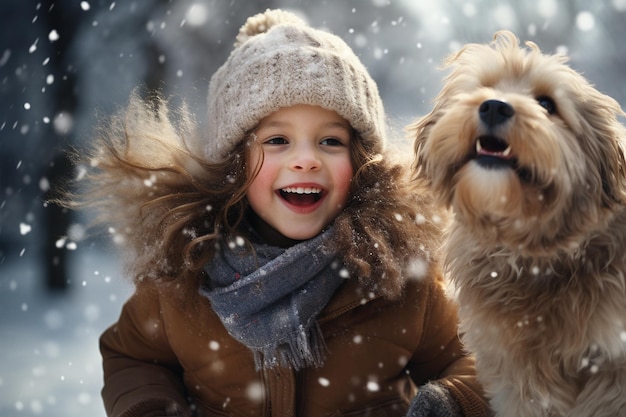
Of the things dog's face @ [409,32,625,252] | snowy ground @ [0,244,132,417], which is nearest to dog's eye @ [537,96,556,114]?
dog's face @ [409,32,625,252]

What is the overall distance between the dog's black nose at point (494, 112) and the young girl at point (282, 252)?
870 mm

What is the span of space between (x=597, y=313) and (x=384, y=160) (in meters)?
1.10

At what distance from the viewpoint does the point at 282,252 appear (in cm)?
273

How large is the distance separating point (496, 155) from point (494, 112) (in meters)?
0.13

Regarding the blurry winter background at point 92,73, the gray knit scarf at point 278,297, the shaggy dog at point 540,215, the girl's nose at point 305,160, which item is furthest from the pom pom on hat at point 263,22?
the blurry winter background at point 92,73

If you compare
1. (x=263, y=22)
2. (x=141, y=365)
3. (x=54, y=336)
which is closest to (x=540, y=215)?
(x=263, y=22)

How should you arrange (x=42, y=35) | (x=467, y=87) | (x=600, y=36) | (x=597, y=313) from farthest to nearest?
(x=42, y=35), (x=600, y=36), (x=467, y=87), (x=597, y=313)

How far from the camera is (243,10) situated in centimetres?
770

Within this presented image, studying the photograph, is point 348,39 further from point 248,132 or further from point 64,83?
point 248,132

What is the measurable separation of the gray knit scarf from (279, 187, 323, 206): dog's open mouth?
0.16m

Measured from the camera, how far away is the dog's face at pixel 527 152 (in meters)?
1.88

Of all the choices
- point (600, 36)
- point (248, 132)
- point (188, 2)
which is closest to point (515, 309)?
point (248, 132)

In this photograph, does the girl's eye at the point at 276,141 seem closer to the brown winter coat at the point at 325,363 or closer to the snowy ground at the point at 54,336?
the brown winter coat at the point at 325,363

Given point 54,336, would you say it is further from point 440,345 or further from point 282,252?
point 440,345
